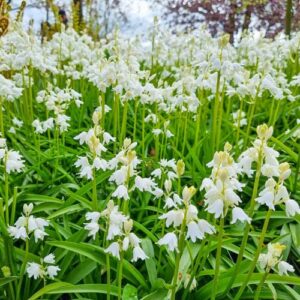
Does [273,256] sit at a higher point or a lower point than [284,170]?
lower

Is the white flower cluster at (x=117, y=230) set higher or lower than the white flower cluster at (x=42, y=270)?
higher

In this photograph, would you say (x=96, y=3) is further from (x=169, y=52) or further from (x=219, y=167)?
(x=219, y=167)

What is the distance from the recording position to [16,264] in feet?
8.80

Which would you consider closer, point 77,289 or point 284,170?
point 284,170

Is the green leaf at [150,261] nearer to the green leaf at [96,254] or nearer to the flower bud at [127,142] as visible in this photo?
the green leaf at [96,254]

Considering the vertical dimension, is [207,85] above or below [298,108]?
above

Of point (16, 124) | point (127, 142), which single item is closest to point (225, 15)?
point (16, 124)

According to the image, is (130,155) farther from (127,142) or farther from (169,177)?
(169,177)

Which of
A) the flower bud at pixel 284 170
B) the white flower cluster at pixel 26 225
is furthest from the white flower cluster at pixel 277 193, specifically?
the white flower cluster at pixel 26 225

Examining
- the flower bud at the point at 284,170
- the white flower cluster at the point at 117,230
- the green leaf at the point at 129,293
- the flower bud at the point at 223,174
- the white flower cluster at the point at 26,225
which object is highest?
the flower bud at the point at 223,174

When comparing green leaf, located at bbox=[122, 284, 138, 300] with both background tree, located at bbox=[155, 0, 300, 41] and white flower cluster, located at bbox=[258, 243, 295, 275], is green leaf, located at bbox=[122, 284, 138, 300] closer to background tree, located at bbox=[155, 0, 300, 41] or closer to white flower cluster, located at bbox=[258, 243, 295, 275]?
white flower cluster, located at bbox=[258, 243, 295, 275]

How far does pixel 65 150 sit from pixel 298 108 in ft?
8.87

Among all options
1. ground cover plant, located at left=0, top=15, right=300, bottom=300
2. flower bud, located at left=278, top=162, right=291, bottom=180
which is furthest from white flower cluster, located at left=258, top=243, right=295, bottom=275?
flower bud, located at left=278, top=162, right=291, bottom=180

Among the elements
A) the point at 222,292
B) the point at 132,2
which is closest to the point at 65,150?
the point at 222,292
